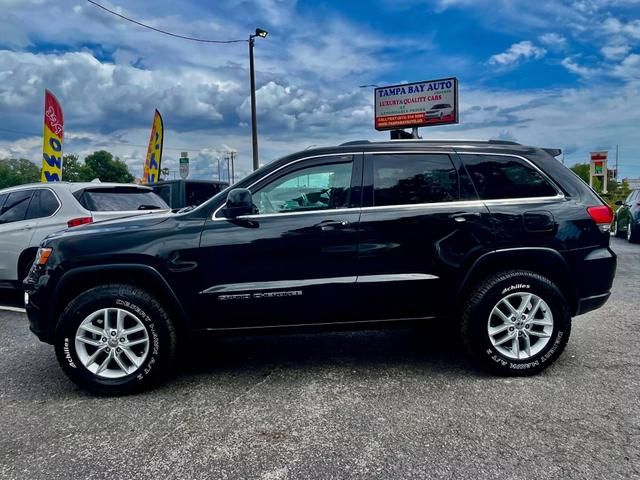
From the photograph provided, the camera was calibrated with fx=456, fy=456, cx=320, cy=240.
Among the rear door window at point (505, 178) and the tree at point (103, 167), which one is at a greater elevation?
the tree at point (103, 167)

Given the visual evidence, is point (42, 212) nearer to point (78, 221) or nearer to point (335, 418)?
point (78, 221)

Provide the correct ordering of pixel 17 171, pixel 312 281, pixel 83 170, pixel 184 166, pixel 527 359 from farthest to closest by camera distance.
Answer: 1. pixel 17 171
2. pixel 83 170
3. pixel 184 166
4. pixel 527 359
5. pixel 312 281

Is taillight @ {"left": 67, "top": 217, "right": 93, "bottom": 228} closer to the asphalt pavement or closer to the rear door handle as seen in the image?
the asphalt pavement

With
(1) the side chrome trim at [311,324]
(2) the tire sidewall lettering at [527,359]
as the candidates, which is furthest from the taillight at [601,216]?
(1) the side chrome trim at [311,324]

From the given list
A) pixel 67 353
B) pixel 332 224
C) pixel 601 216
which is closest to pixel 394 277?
pixel 332 224

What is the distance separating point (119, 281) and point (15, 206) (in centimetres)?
432

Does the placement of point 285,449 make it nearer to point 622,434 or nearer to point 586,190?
point 622,434

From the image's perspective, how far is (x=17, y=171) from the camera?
103m

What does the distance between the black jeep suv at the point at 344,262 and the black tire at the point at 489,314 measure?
1 cm

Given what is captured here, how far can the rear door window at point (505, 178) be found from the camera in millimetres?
3564

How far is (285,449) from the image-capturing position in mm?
2537

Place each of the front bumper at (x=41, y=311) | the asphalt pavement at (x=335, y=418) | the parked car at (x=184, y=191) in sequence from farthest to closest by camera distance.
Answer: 1. the parked car at (x=184, y=191)
2. the front bumper at (x=41, y=311)
3. the asphalt pavement at (x=335, y=418)

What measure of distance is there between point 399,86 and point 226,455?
26.1 meters

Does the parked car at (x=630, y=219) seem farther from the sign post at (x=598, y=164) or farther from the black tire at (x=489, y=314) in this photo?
→ the sign post at (x=598, y=164)
